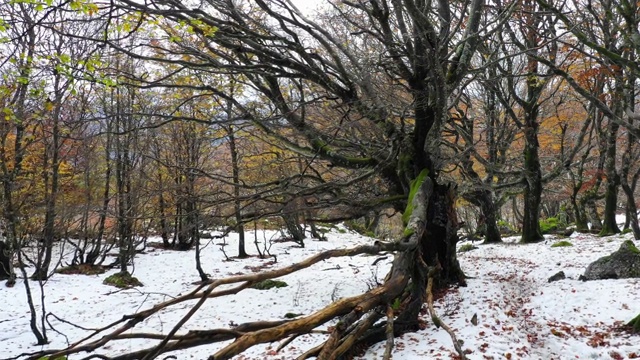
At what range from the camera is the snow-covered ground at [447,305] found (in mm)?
5598

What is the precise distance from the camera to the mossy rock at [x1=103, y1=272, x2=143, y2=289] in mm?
13191

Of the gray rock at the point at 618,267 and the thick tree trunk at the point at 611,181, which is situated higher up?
the thick tree trunk at the point at 611,181

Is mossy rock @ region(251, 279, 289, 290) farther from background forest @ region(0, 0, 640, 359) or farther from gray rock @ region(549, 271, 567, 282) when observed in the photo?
gray rock @ region(549, 271, 567, 282)

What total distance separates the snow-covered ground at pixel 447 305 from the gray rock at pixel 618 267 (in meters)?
0.30

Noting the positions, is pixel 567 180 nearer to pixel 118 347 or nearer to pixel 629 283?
pixel 629 283

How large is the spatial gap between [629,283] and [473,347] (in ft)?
12.4

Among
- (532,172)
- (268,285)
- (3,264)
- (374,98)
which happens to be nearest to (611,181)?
(532,172)

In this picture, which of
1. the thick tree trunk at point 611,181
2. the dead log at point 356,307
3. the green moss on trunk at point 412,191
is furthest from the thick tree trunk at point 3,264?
the thick tree trunk at point 611,181

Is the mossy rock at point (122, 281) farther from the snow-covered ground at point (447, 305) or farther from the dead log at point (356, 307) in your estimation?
the dead log at point (356, 307)

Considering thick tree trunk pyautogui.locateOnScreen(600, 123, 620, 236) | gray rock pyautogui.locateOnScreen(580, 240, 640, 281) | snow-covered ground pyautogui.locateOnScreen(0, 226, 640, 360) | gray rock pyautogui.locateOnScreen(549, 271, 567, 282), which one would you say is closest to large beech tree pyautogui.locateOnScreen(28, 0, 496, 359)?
snow-covered ground pyautogui.locateOnScreen(0, 226, 640, 360)

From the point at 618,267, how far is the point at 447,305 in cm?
349

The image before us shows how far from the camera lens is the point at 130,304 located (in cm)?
1131

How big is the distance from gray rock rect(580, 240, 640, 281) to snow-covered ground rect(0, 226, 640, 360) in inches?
11.6

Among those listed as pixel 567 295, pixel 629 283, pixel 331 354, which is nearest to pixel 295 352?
pixel 331 354
